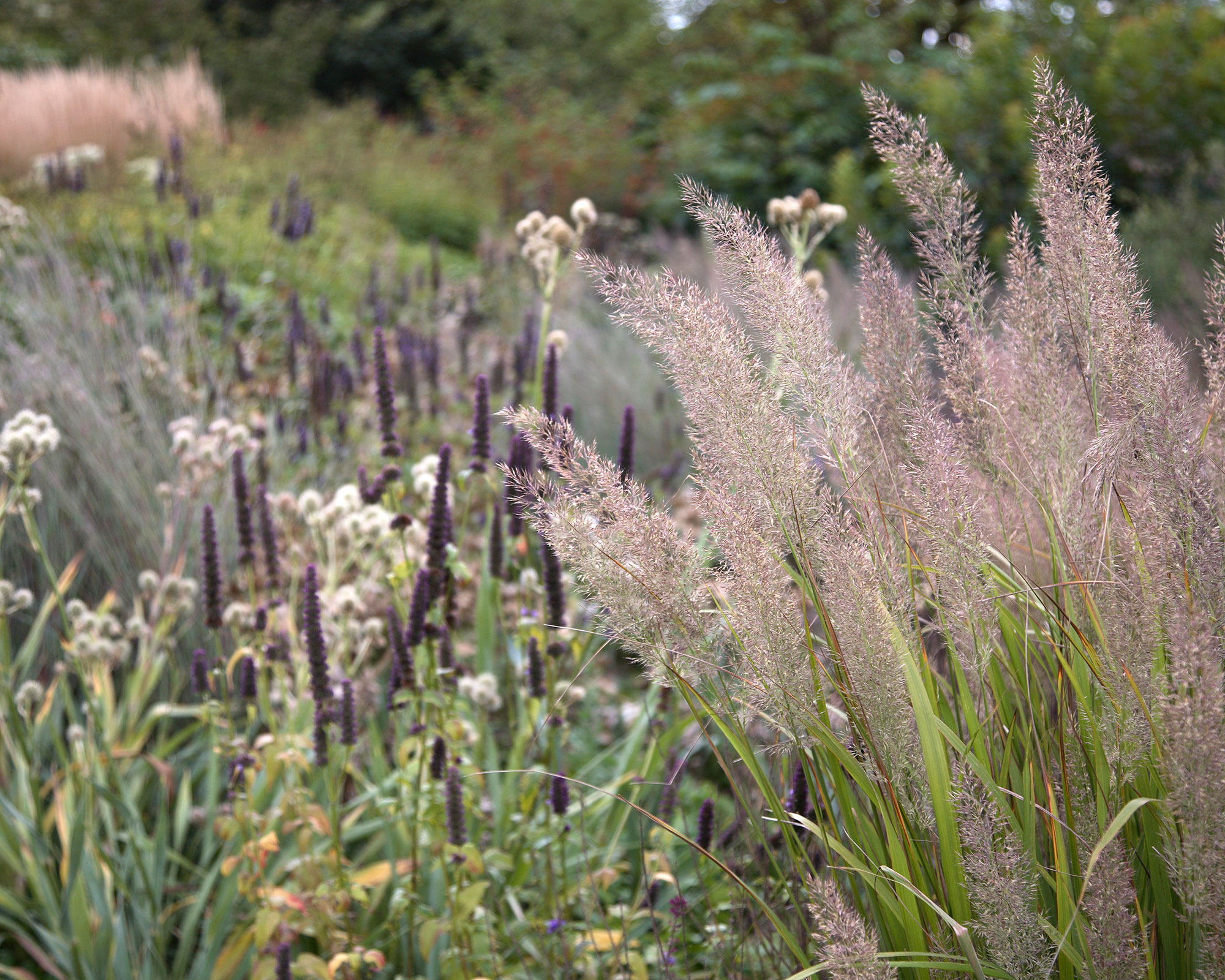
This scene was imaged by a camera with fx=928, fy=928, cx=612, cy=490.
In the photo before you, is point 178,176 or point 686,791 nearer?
point 686,791

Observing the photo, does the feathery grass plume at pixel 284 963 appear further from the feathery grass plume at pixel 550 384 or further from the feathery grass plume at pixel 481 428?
the feathery grass plume at pixel 550 384

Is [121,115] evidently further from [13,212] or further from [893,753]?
[893,753]

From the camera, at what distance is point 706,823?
1554 mm

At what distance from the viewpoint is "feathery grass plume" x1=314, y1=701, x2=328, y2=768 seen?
66.9 inches

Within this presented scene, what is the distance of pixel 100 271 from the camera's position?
5.43 metres

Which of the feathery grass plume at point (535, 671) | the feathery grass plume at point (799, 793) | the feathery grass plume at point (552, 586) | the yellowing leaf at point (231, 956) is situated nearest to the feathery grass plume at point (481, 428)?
the feathery grass plume at point (552, 586)

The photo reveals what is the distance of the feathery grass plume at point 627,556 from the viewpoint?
3.34 ft

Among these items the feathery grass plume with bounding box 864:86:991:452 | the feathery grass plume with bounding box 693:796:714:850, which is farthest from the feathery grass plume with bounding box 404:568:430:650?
the feathery grass plume with bounding box 864:86:991:452

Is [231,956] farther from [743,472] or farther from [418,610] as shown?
[743,472]

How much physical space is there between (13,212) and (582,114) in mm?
10695

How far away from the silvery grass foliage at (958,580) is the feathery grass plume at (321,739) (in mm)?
842

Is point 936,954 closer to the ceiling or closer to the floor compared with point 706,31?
closer to the floor

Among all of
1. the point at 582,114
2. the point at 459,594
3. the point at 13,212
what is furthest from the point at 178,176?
the point at 582,114

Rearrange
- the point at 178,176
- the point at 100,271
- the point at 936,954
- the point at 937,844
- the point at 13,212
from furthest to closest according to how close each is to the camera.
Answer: the point at 178,176 → the point at 100,271 → the point at 13,212 → the point at 937,844 → the point at 936,954
